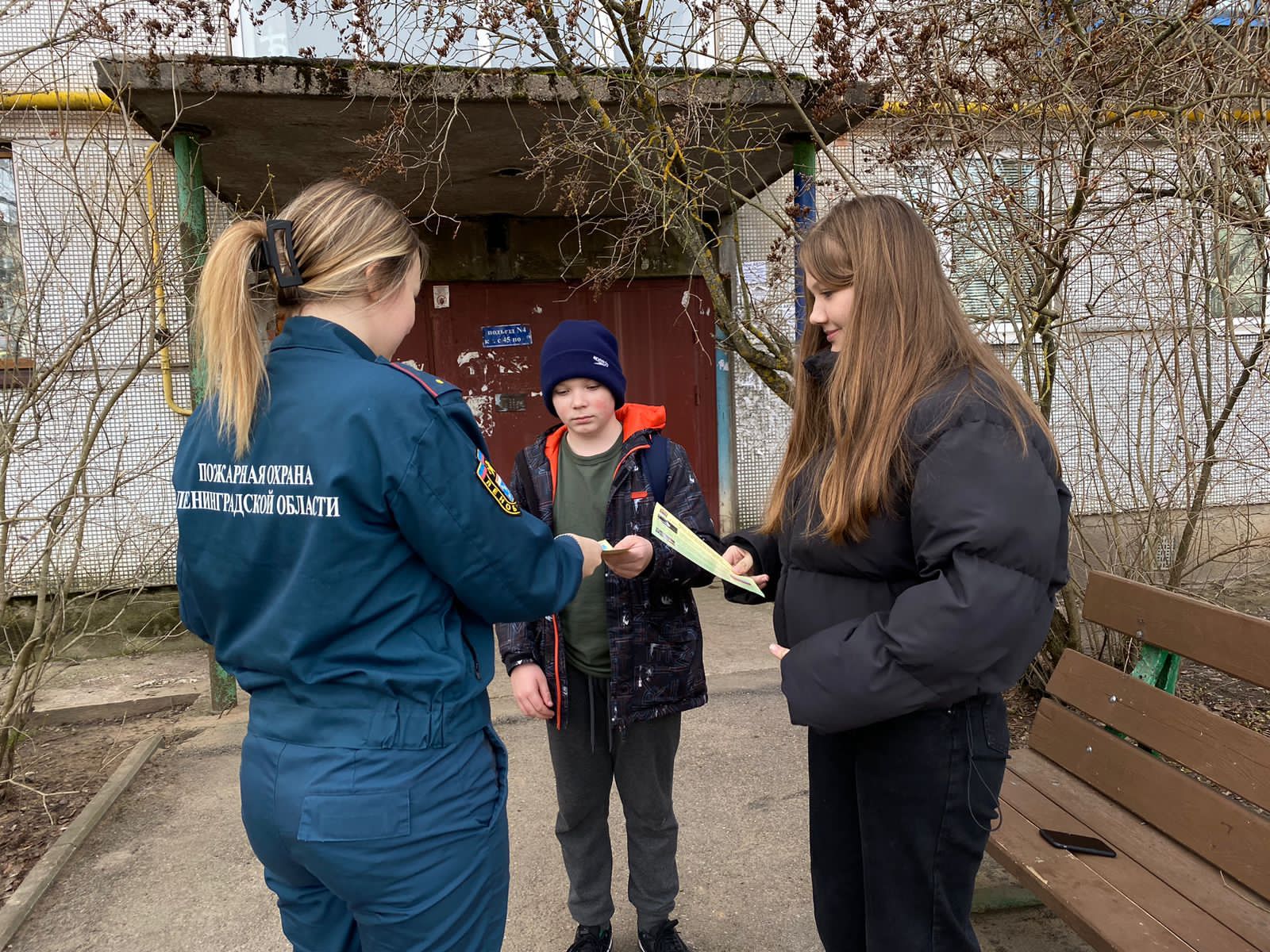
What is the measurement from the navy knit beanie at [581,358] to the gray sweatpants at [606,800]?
807 millimetres

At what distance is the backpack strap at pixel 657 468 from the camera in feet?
7.66

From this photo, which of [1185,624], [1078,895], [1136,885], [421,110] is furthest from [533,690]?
[421,110]

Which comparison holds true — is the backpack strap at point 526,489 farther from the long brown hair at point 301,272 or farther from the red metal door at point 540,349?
the red metal door at point 540,349

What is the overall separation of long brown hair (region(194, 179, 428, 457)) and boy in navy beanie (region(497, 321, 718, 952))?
891 mm

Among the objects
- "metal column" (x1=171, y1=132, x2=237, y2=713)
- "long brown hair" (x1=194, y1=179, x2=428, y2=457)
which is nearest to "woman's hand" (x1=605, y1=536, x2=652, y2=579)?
"long brown hair" (x1=194, y1=179, x2=428, y2=457)

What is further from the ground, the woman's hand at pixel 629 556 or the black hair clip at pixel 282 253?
the black hair clip at pixel 282 253

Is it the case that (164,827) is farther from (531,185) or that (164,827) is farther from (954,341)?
(531,185)

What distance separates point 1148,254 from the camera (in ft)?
13.3

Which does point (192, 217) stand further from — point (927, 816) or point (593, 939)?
point (927, 816)

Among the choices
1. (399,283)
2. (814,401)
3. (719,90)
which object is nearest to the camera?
(399,283)

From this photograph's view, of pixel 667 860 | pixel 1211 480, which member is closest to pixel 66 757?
pixel 667 860

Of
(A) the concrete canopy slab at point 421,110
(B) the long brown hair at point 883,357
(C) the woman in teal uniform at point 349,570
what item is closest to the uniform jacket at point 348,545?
(C) the woman in teal uniform at point 349,570

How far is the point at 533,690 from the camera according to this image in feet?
7.47

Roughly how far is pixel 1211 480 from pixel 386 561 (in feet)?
→ 13.1
